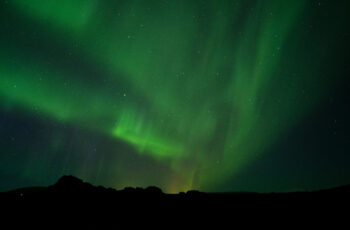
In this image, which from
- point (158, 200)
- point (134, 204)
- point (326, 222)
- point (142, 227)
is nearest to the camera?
point (326, 222)

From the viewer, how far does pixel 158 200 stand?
114ft

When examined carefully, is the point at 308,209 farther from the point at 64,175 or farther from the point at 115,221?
the point at 64,175

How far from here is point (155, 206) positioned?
106ft

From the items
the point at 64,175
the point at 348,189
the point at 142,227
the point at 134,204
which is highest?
the point at 348,189

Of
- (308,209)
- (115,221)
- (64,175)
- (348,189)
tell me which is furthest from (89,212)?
(348,189)

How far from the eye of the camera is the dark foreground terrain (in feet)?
88.0

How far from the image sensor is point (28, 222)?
26953 millimetres

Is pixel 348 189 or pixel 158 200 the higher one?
pixel 348 189

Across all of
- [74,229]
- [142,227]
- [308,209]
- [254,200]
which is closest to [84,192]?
[74,229]

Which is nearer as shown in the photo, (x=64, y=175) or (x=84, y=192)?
(x=84, y=192)

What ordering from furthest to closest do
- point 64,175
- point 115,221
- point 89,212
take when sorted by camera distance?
point 64,175 < point 89,212 < point 115,221

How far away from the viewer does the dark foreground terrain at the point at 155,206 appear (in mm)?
26812

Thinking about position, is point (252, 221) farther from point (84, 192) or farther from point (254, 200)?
point (84, 192)

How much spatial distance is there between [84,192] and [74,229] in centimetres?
1248
